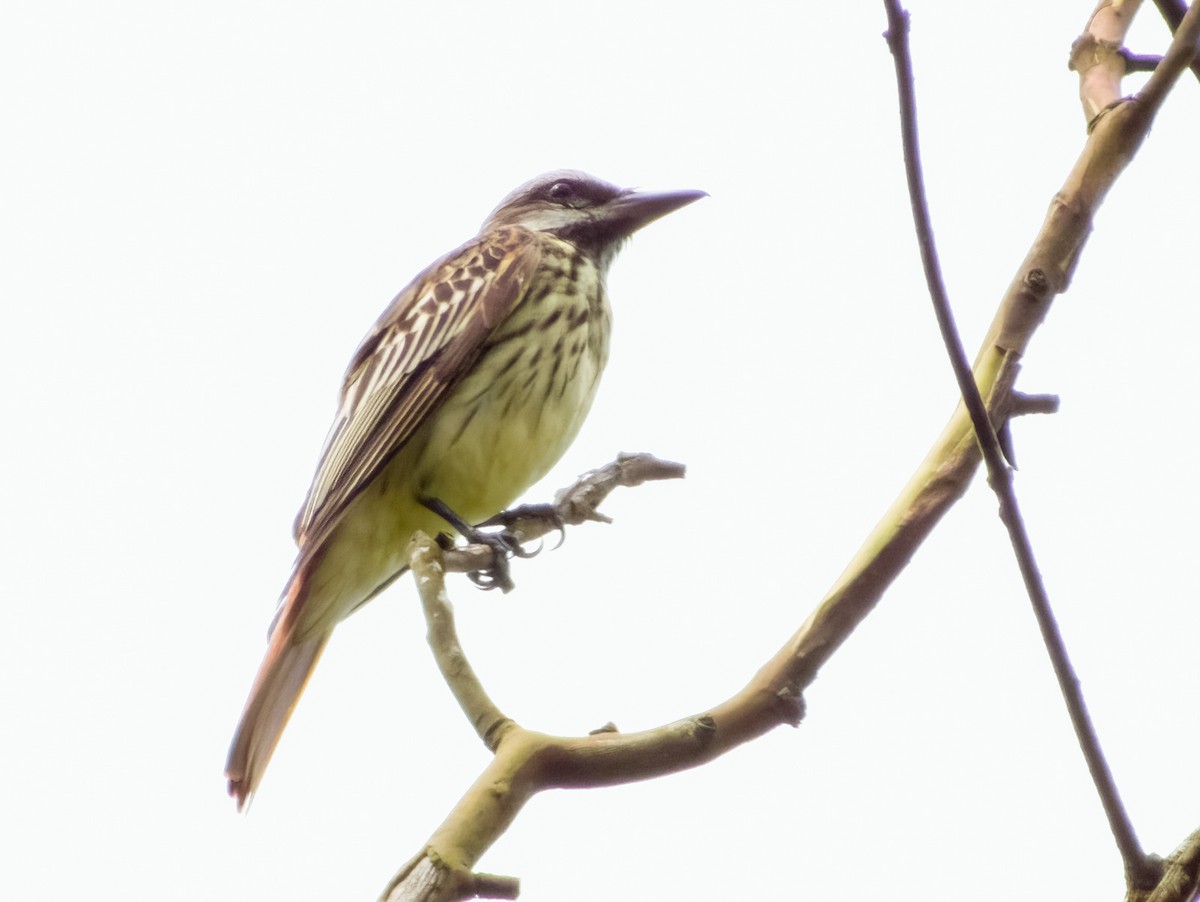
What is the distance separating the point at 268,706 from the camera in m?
4.35

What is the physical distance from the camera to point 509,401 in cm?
477

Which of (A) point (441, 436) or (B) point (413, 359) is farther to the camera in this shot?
(B) point (413, 359)

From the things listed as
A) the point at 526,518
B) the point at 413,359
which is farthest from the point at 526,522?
the point at 413,359

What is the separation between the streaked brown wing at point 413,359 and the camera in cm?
475

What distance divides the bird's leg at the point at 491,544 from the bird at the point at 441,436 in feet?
0.04

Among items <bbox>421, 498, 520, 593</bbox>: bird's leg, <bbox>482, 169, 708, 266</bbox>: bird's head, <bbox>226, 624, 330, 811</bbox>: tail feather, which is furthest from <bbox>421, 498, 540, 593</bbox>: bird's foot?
<bbox>482, 169, 708, 266</bbox>: bird's head

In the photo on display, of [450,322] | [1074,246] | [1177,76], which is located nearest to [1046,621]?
[1074,246]

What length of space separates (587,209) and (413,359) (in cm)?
130

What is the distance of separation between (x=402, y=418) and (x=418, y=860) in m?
2.96

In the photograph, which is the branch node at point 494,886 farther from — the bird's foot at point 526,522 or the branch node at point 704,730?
the bird's foot at point 526,522

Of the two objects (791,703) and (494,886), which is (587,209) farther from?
(494,886)

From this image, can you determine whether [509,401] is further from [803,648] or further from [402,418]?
[803,648]

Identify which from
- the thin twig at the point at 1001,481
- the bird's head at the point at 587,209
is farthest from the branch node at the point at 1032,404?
the bird's head at the point at 587,209

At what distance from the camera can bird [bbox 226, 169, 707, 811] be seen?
15.5ft
